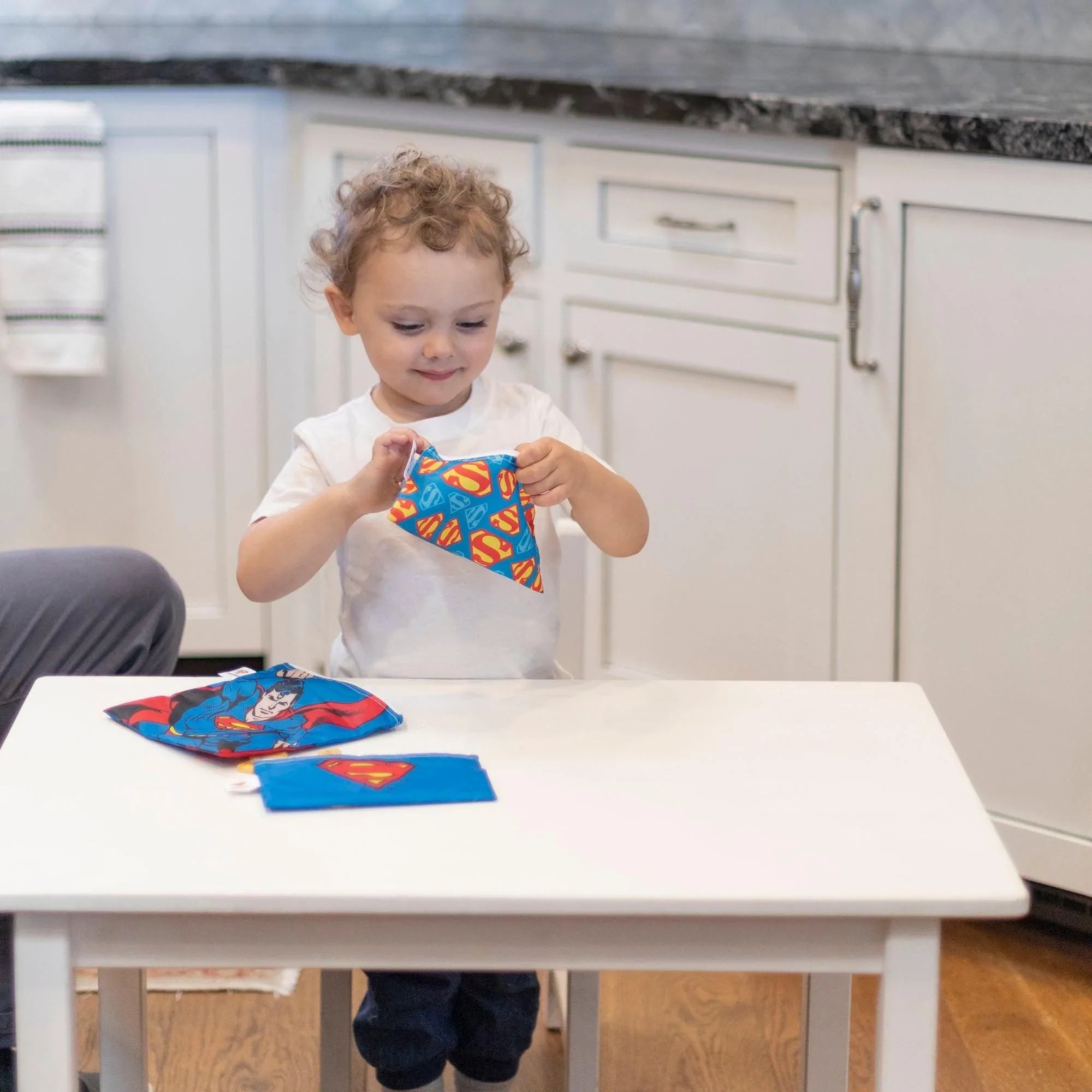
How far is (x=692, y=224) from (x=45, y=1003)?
4.61 ft

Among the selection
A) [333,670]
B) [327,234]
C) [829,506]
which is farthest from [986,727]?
[327,234]

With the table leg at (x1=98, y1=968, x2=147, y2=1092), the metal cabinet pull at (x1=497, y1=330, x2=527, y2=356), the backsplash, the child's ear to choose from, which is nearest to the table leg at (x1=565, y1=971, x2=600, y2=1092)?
the table leg at (x1=98, y1=968, x2=147, y2=1092)

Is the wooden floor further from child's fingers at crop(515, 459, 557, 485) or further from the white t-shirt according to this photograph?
child's fingers at crop(515, 459, 557, 485)

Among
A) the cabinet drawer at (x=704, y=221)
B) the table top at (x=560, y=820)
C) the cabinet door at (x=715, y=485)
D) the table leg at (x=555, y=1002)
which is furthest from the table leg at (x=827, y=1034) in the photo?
the cabinet drawer at (x=704, y=221)

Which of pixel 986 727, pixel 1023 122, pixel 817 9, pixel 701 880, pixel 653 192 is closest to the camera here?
pixel 701 880

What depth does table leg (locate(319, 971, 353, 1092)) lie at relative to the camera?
1.50 meters

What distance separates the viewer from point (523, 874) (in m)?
0.88

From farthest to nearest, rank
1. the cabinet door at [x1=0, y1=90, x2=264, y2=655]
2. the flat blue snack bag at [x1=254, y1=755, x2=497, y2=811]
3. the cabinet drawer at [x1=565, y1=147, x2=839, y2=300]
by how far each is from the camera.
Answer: the cabinet door at [x1=0, y1=90, x2=264, y2=655], the cabinet drawer at [x1=565, y1=147, x2=839, y2=300], the flat blue snack bag at [x1=254, y1=755, x2=497, y2=811]

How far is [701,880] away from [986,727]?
1151mm

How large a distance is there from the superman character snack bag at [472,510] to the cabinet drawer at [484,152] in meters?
1.08

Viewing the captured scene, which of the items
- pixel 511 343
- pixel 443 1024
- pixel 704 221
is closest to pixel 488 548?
pixel 443 1024

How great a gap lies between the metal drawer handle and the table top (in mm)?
983

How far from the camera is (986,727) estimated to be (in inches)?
76.4

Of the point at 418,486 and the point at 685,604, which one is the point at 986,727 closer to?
the point at 685,604
